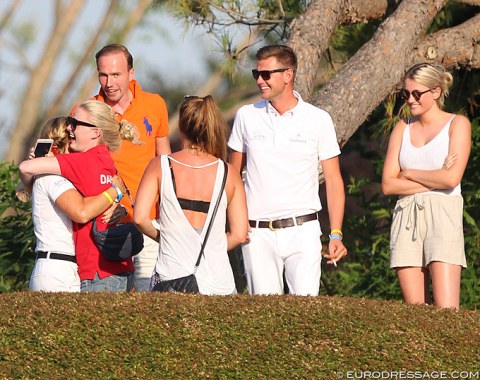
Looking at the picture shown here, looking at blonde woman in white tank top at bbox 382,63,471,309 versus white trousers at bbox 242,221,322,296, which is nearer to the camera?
white trousers at bbox 242,221,322,296

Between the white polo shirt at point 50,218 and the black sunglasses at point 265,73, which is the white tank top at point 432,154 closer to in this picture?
the black sunglasses at point 265,73

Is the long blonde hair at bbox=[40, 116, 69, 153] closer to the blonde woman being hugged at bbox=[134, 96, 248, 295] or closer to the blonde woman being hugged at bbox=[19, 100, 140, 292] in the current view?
the blonde woman being hugged at bbox=[19, 100, 140, 292]

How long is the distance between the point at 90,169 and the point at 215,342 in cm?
114

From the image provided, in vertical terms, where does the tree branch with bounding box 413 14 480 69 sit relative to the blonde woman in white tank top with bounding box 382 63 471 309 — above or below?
above

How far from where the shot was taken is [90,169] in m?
5.46

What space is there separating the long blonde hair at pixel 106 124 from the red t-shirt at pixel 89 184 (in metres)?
0.10

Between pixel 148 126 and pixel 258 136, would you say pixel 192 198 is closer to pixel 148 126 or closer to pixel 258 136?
pixel 258 136

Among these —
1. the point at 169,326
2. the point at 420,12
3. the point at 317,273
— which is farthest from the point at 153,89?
the point at 169,326

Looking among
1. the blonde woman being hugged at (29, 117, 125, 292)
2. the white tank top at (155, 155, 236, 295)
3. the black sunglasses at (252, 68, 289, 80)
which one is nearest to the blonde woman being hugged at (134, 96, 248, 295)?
the white tank top at (155, 155, 236, 295)

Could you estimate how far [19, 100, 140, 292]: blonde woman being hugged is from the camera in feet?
17.7

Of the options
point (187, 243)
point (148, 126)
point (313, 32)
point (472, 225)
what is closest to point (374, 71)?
point (313, 32)

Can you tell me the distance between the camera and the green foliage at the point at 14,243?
29.3 feet

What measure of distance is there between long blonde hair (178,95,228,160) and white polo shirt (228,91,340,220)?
0.63 metres

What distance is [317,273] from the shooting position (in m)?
6.13
